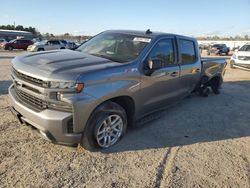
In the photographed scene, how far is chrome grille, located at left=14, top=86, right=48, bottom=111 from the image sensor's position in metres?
3.63

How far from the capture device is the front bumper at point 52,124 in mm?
3484

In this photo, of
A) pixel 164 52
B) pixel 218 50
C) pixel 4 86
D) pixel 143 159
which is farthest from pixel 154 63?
pixel 218 50

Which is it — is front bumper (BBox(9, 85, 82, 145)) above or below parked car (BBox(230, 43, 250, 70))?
above

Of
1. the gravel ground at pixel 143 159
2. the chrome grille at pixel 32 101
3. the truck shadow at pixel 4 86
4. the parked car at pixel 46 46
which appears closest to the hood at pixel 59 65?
the chrome grille at pixel 32 101

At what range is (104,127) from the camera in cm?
416

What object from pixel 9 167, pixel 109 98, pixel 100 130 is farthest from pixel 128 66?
pixel 9 167

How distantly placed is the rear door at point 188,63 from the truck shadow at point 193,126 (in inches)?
30.0

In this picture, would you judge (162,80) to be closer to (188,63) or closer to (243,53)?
(188,63)

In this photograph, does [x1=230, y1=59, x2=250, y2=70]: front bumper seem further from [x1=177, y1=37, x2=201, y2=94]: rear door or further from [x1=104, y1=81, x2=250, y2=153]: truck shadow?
[x1=177, y1=37, x2=201, y2=94]: rear door

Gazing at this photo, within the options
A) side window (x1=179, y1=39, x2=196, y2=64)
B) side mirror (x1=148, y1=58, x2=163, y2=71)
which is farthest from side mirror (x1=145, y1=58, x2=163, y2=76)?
side window (x1=179, y1=39, x2=196, y2=64)

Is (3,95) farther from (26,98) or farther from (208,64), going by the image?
(208,64)

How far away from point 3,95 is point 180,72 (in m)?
4.69

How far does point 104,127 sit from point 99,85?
77 centimetres

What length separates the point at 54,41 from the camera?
31.3 m
